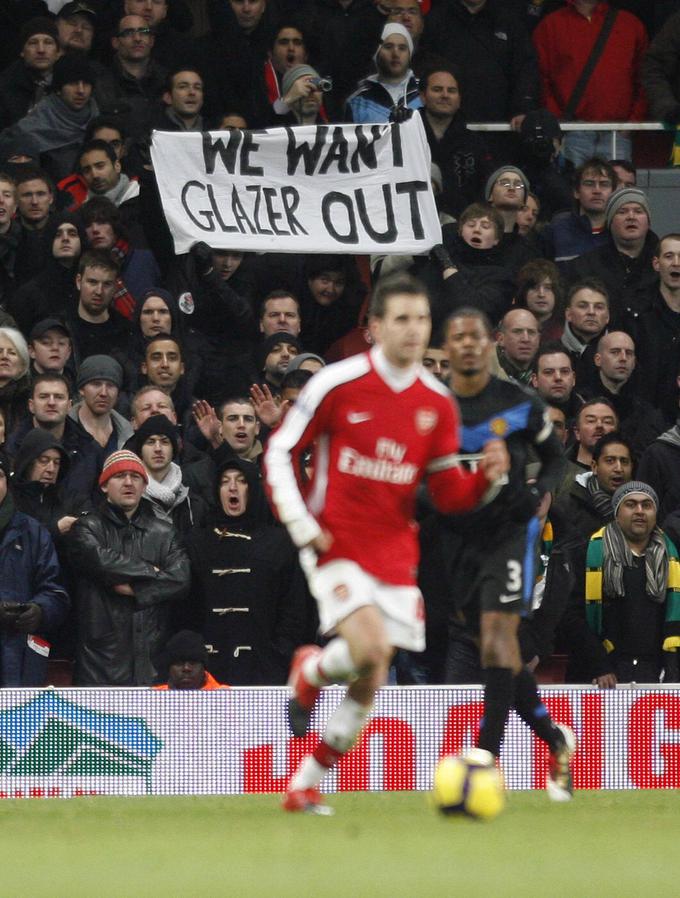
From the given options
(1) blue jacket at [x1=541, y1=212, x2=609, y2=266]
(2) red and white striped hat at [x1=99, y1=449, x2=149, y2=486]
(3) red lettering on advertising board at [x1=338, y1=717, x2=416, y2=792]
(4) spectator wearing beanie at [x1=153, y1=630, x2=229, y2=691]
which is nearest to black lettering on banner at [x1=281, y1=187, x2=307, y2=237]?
(1) blue jacket at [x1=541, y1=212, x2=609, y2=266]

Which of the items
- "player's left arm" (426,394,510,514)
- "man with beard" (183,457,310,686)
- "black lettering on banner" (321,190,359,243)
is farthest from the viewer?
"black lettering on banner" (321,190,359,243)

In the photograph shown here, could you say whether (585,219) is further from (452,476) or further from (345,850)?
(345,850)

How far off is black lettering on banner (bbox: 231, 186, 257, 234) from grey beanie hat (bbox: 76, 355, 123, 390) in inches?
67.7

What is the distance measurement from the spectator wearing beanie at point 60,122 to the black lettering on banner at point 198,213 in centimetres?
117

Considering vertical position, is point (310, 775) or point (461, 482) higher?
point (461, 482)

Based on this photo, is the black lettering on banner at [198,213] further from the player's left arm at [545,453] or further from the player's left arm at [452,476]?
the player's left arm at [452,476]

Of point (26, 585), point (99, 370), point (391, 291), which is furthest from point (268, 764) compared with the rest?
point (391, 291)

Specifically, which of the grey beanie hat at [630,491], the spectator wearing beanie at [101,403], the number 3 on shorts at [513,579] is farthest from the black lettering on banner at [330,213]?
the number 3 on shorts at [513,579]

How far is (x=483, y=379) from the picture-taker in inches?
335

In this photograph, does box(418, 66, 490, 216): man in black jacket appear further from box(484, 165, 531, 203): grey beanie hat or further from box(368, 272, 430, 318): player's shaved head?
box(368, 272, 430, 318): player's shaved head

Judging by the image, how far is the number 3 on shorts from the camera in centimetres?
830

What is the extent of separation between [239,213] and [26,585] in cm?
349

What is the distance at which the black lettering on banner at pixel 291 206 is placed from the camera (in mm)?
13062

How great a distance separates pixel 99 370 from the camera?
11.6 meters
